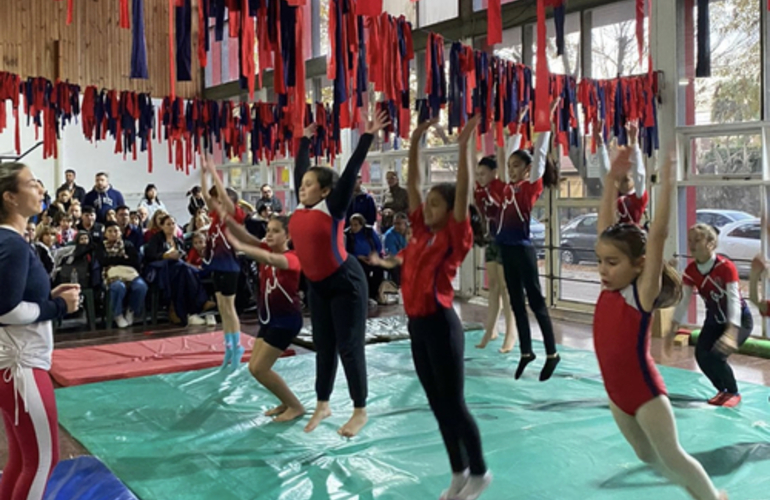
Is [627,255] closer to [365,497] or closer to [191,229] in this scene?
[365,497]

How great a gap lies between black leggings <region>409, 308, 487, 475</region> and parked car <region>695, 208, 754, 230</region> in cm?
541

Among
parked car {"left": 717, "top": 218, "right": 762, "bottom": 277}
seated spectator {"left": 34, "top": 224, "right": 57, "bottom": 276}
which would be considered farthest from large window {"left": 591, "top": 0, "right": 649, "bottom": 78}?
seated spectator {"left": 34, "top": 224, "right": 57, "bottom": 276}

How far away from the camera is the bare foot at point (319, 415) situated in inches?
164

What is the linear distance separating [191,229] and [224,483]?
665 cm

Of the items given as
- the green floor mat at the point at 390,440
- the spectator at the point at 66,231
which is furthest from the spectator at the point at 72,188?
the green floor mat at the point at 390,440

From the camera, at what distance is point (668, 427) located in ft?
8.35

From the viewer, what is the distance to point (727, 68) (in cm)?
737

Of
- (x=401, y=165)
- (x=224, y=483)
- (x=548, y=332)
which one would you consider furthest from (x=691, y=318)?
(x=224, y=483)

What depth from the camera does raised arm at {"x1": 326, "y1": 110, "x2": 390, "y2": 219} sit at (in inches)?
142

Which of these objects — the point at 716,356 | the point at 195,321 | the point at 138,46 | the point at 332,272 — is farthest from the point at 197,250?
the point at 716,356

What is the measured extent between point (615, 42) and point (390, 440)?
243 inches

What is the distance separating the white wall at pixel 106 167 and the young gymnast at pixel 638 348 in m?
12.7

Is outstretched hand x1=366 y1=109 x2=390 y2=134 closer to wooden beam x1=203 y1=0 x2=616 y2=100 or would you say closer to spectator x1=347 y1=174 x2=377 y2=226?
wooden beam x1=203 y1=0 x2=616 y2=100

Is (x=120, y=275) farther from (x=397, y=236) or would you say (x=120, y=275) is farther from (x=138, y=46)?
(x=138, y=46)
